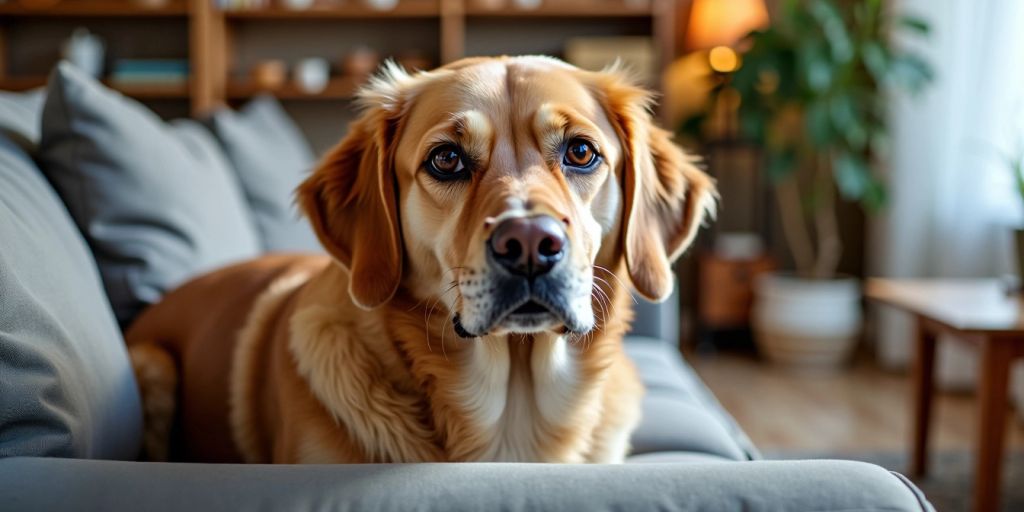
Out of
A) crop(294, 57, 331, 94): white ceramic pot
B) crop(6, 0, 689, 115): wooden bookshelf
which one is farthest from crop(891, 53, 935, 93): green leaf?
crop(294, 57, 331, 94): white ceramic pot

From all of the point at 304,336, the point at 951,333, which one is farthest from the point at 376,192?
the point at 951,333

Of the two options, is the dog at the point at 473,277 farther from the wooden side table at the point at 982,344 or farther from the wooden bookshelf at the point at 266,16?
the wooden bookshelf at the point at 266,16

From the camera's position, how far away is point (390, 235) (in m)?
1.26

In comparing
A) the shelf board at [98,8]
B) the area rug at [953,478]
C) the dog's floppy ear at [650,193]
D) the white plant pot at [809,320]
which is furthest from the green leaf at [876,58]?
the shelf board at [98,8]

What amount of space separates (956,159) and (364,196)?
3.36 meters

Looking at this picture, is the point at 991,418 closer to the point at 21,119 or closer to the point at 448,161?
the point at 448,161

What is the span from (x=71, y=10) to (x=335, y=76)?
140 cm

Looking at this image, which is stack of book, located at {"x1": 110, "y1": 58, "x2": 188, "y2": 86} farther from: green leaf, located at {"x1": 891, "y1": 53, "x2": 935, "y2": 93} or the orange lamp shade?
green leaf, located at {"x1": 891, "y1": 53, "x2": 935, "y2": 93}

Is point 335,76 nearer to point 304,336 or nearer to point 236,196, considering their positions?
point 236,196

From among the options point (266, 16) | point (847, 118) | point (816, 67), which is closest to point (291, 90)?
point (266, 16)

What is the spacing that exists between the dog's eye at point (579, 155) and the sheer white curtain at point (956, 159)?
2.70 m

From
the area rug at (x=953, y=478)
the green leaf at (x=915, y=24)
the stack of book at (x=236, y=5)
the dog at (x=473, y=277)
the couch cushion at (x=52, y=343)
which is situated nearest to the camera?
the couch cushion at (x=52, y=343)

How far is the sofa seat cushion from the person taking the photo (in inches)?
63.2

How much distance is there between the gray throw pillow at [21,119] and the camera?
142cm
